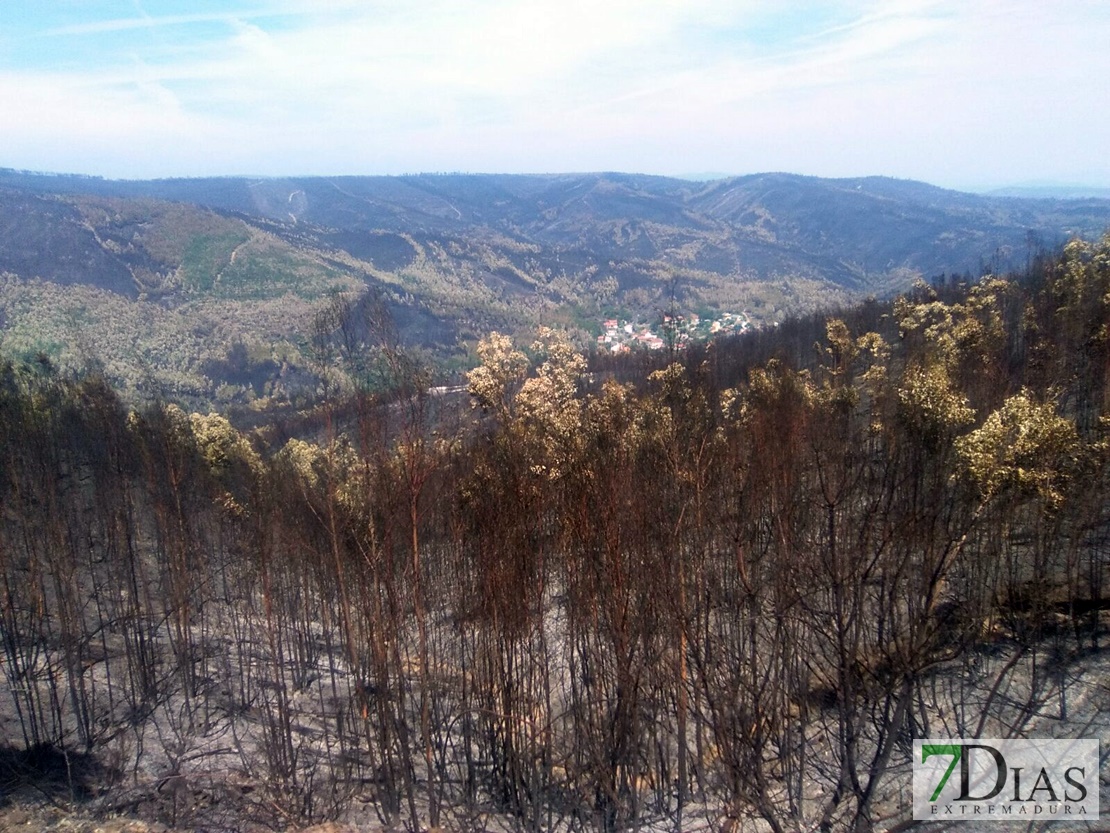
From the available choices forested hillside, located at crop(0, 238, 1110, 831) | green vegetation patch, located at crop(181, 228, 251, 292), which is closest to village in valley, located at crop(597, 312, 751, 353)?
forested hillside, located at crop(0, 238, 1110, 831)

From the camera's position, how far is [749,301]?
642ft

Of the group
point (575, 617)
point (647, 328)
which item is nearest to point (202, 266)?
point (647, 328)

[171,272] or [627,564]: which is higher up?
[171,272]

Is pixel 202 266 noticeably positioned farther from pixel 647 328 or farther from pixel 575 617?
pixel 575 617

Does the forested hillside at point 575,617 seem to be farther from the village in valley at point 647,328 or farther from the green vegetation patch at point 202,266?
the green vegetation patch at point 202,266

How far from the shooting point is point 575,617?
10.2 metres

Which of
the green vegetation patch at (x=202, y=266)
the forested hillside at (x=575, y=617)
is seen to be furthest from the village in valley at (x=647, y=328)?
the green vegetation patch at (x=202, y=266)

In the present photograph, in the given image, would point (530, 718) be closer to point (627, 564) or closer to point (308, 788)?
point (627, 564)

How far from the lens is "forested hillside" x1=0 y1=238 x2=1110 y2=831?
8375 millimetres

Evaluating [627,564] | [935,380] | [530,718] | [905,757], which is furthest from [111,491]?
[935,380]

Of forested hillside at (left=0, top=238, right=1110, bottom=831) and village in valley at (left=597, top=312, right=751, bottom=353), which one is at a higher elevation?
forested hillside at (left=0, top=238, right=1110, bottom=831)

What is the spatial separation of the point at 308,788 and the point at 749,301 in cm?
20087

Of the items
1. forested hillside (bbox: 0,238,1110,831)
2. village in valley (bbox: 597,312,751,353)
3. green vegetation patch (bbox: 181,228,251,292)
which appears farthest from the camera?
green vegetation patch (bbox: 181,228,251,292)

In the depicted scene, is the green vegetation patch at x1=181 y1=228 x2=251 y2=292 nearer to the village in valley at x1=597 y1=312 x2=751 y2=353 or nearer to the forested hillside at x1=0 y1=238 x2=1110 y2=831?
the village in valley at x1=597 y1=312 x2=751 y2=353
